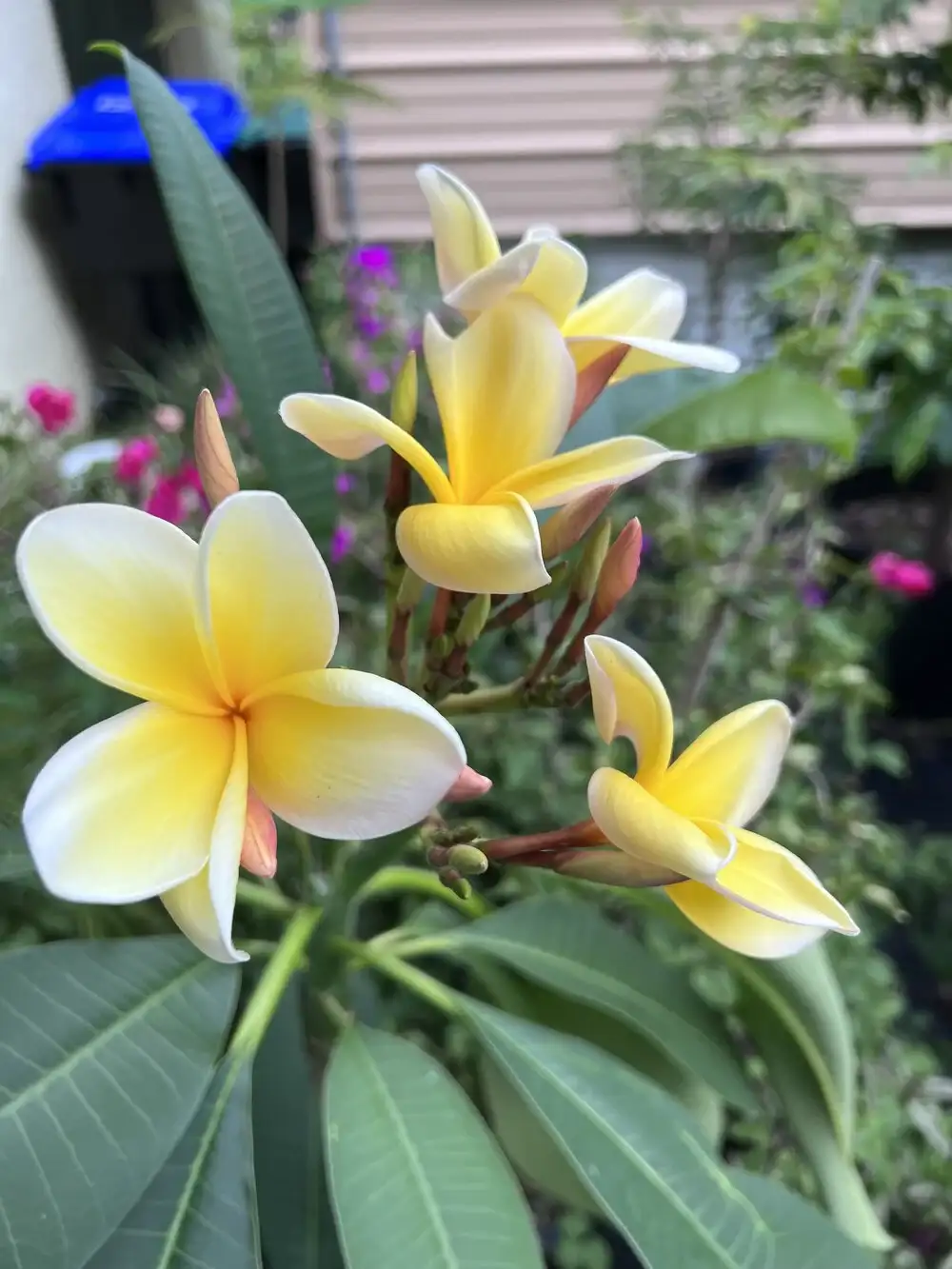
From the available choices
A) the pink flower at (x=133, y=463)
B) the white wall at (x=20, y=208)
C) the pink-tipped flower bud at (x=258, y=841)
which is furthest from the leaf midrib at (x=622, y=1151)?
the white wall at (x=20, y=208)

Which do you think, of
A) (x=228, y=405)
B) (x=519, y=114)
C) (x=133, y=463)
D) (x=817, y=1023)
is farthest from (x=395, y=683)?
(x=519, y=114)

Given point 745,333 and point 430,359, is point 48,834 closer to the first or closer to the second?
Answer: point 430,359

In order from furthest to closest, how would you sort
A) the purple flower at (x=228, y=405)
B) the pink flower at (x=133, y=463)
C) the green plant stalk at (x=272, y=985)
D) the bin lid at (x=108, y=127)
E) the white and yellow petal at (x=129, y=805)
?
the bin lid at (x=108, y=127)
the purple flower at (x=228, y=405)
the pink flower at (x=133, y=463)
the green plant stalk at (x=272, y=985)
the white and yellow petal at (x=129, y=805)

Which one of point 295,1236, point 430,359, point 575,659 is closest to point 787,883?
point 575,659

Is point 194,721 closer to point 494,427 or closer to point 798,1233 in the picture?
point 494,427

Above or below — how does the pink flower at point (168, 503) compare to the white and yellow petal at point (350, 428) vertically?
below

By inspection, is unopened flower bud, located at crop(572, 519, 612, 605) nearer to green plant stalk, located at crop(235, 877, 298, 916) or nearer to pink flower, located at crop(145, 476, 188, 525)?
green plant stalk, located at crop(235, 877, 298, 916)

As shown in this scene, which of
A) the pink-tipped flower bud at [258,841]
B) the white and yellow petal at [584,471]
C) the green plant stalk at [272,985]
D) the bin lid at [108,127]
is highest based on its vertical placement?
the bin lid at [108,127]

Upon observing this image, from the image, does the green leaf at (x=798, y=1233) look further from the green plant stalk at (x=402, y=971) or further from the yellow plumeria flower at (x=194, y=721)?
the yellow plumeria flower at (x=194, y=721)
